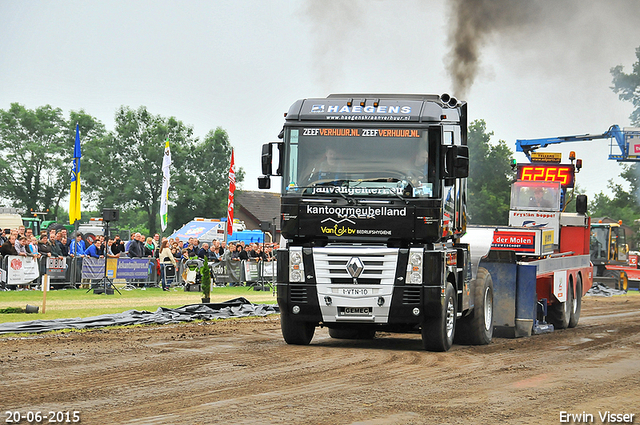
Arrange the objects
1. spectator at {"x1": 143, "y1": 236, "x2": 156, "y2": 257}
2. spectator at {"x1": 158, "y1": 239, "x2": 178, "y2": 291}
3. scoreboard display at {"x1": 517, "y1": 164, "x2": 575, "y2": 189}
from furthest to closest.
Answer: spectator at {"x1": 143, "y1": 236, "x2": 156, "y2": 257} → spectator at {"x1": 158, "y1": 239, "x2": 178, "y2": 291} → scoreboard display at {"x1": 517, "y1": 164, "x2": 575, "y2": 189}

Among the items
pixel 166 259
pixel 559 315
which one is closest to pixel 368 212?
pixel 559 315

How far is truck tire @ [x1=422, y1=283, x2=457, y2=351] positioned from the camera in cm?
1280

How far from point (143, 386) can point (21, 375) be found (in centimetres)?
160

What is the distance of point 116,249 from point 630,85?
54.3 metres

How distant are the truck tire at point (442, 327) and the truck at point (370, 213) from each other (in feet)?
0.05

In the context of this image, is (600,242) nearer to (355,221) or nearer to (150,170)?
(355,221)

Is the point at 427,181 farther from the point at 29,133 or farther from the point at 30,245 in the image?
the point at 29,133

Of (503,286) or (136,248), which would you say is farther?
(136,248)

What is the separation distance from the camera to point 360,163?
1277 centimetres

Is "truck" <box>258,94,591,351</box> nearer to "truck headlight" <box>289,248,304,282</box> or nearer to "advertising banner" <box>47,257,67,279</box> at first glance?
"truck headlight" <box>289,248,304,282</box>

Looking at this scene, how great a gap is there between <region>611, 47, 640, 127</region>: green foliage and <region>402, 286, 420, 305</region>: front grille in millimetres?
61982

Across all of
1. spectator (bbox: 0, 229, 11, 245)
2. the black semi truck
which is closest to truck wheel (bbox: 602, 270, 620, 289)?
spectator (bbox: 0, 229, 11, 245)

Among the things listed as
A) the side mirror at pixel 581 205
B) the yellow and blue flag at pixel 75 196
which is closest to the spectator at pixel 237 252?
the yellow and blue flag at pixel 75 196

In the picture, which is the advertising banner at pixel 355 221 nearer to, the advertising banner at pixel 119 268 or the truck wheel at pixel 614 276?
the advertising banner at pixel 119 268
